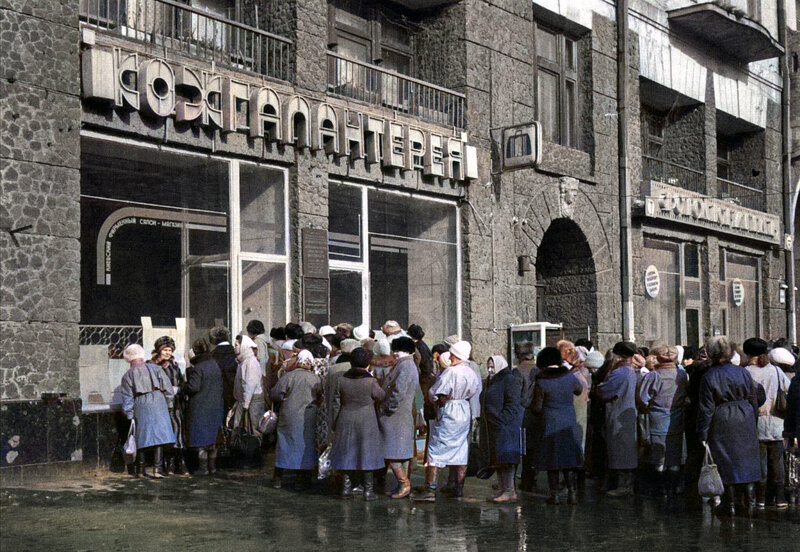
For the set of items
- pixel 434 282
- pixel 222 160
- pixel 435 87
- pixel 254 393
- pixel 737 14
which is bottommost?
pixel 254 393

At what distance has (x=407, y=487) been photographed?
10922 mm

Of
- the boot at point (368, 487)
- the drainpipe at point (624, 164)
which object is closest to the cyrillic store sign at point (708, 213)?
the drainpipe at point (624, 164)

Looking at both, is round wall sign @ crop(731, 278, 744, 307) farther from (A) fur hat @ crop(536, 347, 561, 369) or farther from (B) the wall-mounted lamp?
(A) fur hat @ crop(536, 347, 561, 369)

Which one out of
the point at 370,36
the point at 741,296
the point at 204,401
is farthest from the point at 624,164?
the point at 204,401

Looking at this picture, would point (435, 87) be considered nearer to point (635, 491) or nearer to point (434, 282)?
point (434, 282)

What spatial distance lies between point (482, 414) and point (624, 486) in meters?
1.75

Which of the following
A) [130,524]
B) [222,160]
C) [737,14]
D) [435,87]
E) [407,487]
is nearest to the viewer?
[130,524]

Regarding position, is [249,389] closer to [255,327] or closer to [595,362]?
[255,327]

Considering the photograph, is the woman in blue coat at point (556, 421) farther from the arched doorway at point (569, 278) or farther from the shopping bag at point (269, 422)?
the arched doorway at point (569, 278)

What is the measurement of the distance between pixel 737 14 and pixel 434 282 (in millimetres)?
11168

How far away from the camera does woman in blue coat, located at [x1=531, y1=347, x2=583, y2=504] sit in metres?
10.7

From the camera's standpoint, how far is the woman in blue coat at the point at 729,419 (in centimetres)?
983

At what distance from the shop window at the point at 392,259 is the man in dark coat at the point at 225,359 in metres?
2.85

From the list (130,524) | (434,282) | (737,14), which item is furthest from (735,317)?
(130,524)
